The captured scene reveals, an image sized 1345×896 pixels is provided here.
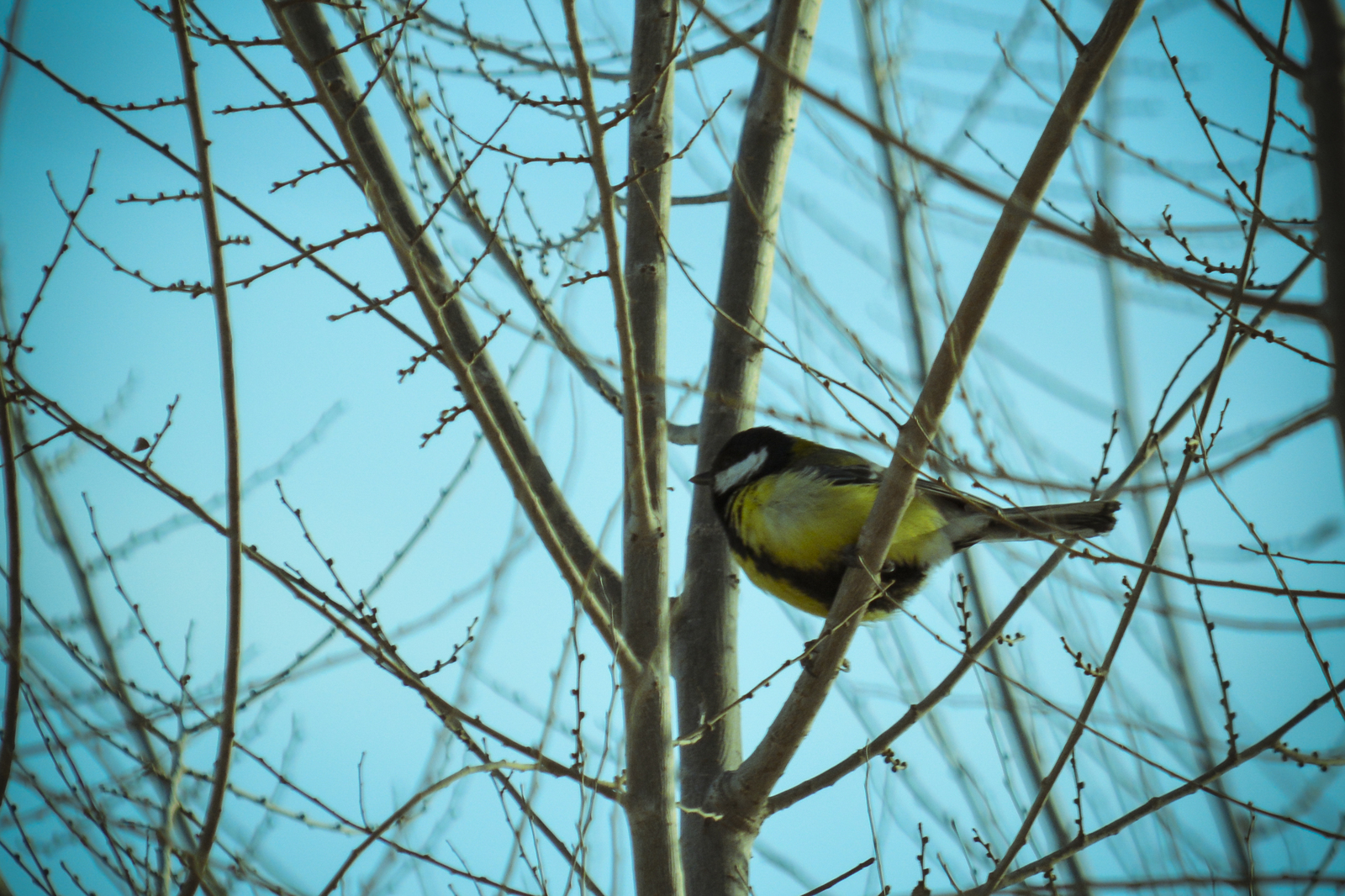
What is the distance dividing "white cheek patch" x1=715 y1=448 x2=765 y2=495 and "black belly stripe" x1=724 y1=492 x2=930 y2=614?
0.12 meters

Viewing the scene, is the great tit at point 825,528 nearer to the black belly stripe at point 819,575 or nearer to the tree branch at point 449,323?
the black belly stripe at point 819,575

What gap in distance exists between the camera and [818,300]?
250cm

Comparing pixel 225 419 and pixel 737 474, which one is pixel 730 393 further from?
pixel 225 419

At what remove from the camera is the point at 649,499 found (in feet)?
8.59

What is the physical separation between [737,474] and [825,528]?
2.01 ft

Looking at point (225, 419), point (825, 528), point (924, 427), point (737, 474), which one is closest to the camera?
point (225, 419)

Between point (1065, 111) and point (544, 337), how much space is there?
5.70 feet

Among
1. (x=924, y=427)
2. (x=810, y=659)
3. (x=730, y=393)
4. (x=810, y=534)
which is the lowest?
(x=810, y=659)

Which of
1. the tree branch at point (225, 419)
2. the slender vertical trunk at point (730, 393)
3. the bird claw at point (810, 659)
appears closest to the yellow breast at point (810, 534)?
the slender vertical trunk at point (730, 393)

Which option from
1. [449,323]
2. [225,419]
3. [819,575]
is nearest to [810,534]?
[819,575]

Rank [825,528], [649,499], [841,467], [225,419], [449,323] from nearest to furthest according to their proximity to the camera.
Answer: [225,419], [649,499], [449,323], [825,528], [841,467]

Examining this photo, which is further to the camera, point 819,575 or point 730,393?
point 730,393

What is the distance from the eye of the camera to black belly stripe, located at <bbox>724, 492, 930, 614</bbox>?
3.63 metres

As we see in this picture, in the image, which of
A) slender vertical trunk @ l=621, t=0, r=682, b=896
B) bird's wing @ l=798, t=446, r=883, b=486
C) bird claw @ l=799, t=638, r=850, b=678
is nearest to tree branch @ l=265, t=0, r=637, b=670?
slender vertical trunk @ l=621, t=0, r=682, b=896
